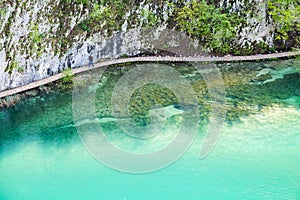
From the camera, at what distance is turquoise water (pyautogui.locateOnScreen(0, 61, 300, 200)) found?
10.2m

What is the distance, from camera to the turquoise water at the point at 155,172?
33.3ft

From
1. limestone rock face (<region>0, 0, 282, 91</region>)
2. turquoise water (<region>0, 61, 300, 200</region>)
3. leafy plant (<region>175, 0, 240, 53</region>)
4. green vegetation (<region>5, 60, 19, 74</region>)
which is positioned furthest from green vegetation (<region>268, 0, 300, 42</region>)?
green vegetation (<region>5, 60, 19, 74</region>)

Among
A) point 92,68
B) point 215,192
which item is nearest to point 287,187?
point 215,192

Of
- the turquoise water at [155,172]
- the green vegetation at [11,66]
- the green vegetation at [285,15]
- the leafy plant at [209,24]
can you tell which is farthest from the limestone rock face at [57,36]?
the turquoise water at [155,172]

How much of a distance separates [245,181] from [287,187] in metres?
0.85

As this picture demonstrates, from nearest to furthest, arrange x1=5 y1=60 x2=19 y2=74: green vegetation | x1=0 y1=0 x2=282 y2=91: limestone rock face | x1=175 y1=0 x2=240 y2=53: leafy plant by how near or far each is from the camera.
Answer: x1=0 y1=0 x2=282 y2=91: limestone rock face < x1=5 y1=60 x2=19 y2=74: green vegetation < x1=175 y1=0 x2=240 y2=53: leafy plant

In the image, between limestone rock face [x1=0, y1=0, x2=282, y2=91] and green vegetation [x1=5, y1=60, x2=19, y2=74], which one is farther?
green vegetation [x1=5, y1=60, x2=19, y2=74]

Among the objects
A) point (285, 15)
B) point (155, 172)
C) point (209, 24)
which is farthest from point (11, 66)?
point (285, 15)

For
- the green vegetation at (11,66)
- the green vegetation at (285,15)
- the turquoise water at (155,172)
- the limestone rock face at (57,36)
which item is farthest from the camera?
the green vegetation at (285,15)

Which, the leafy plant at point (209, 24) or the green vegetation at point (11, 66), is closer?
the green vegetation at point (11, 66)

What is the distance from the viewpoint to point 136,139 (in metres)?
11.8

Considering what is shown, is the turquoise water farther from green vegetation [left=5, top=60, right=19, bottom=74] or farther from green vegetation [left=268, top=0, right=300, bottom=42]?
green vegetation [left=268, top=0, right=300, bottom=42]

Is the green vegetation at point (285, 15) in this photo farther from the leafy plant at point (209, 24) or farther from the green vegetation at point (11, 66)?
the green vegetation at point (11, 66)

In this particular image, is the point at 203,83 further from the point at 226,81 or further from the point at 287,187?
the point at 287,187
